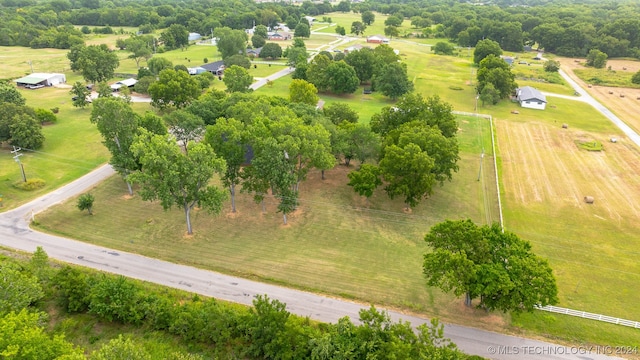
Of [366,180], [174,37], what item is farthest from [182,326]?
[174,37]

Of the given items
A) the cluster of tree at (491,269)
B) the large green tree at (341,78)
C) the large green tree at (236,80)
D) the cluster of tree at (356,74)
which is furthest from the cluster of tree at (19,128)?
the cluster of tree at (491,269)

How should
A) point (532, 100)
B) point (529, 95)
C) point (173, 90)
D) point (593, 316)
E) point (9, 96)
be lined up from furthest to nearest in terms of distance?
point (529, 95) < point (532, 100) < point (173, 90) < point (9, 96) < point (593, 316)

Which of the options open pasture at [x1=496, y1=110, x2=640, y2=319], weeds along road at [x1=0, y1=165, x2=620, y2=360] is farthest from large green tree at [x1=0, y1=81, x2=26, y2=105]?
open pasture at [x1=496, y1=110, x2=640, y2=319]

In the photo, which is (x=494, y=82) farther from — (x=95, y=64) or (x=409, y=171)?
(x=95, y=64)

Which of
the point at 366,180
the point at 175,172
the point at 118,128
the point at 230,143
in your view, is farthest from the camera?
the point at 118,128

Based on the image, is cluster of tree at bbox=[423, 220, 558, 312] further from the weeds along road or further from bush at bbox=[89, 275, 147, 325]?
bush at bbox=[89, 275, 147, 325]

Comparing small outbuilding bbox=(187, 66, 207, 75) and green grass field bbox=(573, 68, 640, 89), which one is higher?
small outbuilding bbox=(187, 66, 207, 75)

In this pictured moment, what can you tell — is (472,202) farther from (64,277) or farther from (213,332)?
(64,277)

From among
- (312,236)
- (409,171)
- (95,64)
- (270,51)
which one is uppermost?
(270,51)
